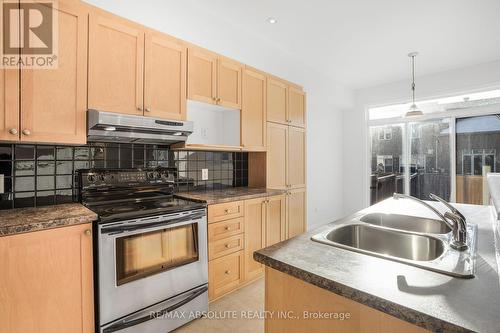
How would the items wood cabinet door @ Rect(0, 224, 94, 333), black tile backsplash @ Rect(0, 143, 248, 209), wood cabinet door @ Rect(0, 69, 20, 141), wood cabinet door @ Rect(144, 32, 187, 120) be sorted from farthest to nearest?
wood cabinet door @ Rect(144, 32, 187, 120), black tile backsplash @ Rect(0, 143, 248, 209), wood cabinet door @ Rect(0, 69, 20, 141), wood cabinet door @ Rect(0, 224, 94, 333)

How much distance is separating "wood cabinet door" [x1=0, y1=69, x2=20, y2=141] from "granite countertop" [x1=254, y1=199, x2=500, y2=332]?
1663 millimetres

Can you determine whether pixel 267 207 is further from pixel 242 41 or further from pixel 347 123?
pixel 347 123

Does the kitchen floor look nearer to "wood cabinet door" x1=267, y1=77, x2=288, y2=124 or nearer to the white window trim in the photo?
"wood cabinet door" x1=267, y1=77, x2=288, y2=124

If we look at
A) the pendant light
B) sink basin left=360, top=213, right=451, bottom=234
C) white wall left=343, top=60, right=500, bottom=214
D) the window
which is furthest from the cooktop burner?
the window

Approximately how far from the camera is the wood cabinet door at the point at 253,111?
282 cm

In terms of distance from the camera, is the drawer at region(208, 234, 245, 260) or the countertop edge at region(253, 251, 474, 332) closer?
the countertop edge at region(253, 251, 474, 332)

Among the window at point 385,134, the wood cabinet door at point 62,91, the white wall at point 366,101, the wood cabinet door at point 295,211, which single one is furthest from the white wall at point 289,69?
the wood cabinet door at point 295,211

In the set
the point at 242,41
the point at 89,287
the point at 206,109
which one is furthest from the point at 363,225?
the point at 242,41

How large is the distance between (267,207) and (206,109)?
126 centimetres

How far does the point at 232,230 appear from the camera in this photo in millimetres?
2422

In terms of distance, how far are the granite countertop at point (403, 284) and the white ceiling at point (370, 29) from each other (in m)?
2.45

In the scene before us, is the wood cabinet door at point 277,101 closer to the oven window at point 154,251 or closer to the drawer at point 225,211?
the drawer at point 225,211

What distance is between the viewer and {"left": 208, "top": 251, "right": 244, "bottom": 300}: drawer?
2254 mm

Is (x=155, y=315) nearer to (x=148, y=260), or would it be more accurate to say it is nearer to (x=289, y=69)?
(x=148, y=260)
